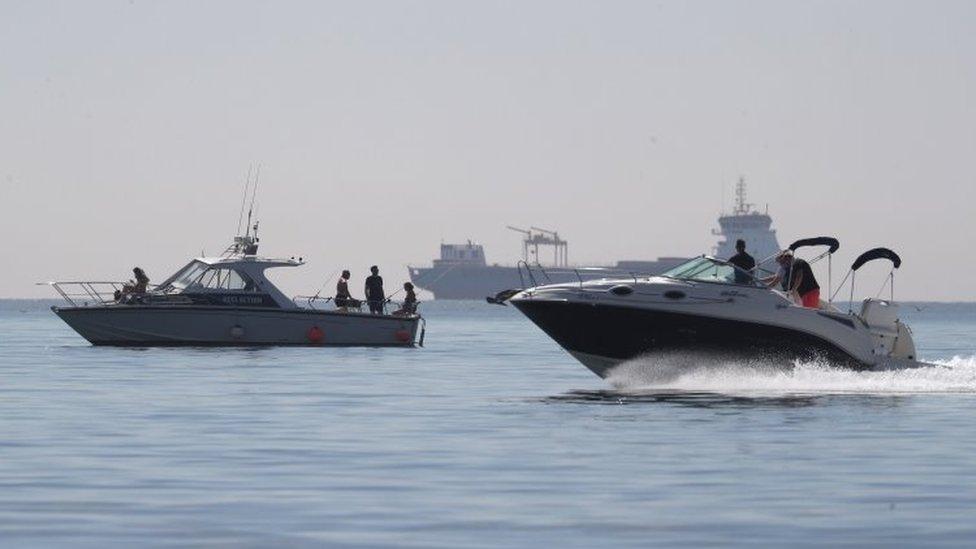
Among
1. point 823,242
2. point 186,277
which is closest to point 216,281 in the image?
point 186,277

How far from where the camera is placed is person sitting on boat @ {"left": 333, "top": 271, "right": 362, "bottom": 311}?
44.2m

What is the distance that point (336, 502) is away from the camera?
46.7 ft

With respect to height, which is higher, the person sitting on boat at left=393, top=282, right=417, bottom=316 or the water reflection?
the person sitting on boat at left=393, top=282, right=417, bottom=316

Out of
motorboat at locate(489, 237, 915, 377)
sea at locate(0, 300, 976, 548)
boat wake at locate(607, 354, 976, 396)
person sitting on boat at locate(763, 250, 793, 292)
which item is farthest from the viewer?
person sitting on boat at locate(763, 250, 793, 292)

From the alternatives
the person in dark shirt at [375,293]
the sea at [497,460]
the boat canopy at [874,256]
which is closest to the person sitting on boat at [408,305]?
the person in dark shirt at [375,293]

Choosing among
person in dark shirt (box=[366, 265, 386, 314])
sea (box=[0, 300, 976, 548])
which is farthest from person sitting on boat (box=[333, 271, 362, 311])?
sea (box=[0, 300, 976, 548])

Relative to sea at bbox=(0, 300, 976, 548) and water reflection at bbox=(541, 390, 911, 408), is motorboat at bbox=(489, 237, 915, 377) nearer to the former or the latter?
sea at bbox=(0, 300, 976, 548)

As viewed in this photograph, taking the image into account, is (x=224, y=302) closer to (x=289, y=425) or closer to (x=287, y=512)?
(x=289, y=425)

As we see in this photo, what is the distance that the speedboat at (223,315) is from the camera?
139ft

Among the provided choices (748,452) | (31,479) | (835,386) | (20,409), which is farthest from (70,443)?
(835,386)

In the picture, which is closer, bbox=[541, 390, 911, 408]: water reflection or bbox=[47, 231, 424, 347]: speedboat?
bbox=[541, 390, 911, 408]: water reflection

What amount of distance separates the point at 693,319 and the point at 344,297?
18246 millimetres

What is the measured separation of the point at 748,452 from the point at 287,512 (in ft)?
20.4

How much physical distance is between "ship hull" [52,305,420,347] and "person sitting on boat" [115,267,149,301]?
25.8 inches
